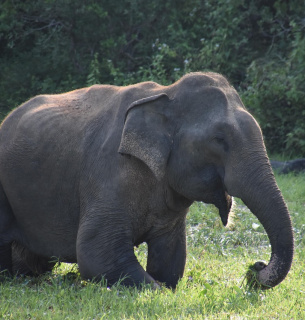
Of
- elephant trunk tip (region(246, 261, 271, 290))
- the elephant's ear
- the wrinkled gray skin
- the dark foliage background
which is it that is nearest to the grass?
elephant trunk tip (region(246, 261, 271, 290))

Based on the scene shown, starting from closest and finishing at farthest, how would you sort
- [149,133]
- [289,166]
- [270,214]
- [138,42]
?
[270,214] → [149,133] → [289,166] → [138,42]

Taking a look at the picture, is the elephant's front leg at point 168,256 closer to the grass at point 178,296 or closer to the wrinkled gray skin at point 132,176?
the wrinkled gray skin at point 132,176

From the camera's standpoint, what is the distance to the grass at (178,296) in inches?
197

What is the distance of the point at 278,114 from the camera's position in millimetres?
13555

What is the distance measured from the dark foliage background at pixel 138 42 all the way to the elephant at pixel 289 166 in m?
1.79

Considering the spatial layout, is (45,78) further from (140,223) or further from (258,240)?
(140,223)

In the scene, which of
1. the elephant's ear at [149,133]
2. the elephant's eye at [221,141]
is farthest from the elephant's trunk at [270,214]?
the elephant's ear at [149,133]

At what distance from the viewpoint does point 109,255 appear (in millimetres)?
5613

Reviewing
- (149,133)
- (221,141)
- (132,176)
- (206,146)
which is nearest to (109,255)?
(132,176)

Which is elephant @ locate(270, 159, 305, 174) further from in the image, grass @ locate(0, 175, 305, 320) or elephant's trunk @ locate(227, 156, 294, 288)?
elephant's trunk @ locate(227, 156, 294, 288)

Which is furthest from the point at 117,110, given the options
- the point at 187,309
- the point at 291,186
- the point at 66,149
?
the point at 291,186

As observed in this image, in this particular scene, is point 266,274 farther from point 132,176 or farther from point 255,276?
point 132,176

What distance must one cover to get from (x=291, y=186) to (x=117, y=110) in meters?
5.31

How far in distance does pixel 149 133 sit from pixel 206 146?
432mm
